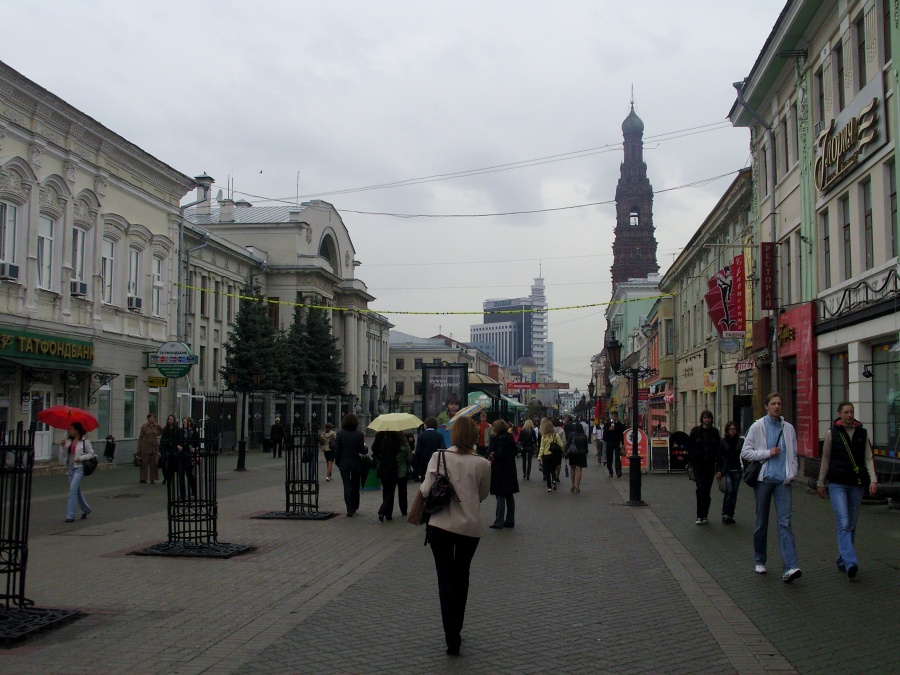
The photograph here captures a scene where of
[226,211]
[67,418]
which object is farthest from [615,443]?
[226,211]

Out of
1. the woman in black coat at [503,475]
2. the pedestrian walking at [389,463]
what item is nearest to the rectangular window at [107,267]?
the pedestrian walking at [389,463]

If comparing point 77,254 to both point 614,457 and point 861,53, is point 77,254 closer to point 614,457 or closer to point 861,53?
point 614,457

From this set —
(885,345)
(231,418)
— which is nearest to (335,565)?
(885,345)

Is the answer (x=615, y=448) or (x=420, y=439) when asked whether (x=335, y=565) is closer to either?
(x=420, y=439)

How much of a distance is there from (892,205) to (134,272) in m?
24.6

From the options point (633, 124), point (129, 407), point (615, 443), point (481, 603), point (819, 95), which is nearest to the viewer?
point (481, 603)

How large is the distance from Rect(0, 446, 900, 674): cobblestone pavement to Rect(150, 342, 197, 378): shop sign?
16.8 meters

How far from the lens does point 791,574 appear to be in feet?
29.9

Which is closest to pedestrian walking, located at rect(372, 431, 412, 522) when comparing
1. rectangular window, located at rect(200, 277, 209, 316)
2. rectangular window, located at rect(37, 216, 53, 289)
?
rectangular window, located at rect(37, 216, 53, 289)

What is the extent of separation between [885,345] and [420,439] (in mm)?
9573

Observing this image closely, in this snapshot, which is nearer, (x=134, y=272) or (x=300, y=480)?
(x=300, y=480)

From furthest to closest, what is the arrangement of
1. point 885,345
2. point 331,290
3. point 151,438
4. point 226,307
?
1. point 331,290
2. point 226,307
3. point 151,438
4. point 885,345

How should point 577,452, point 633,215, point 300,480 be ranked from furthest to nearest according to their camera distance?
1. point 633,215
2. point 577,452
3. point 300,480

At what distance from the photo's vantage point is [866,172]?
18391mm
